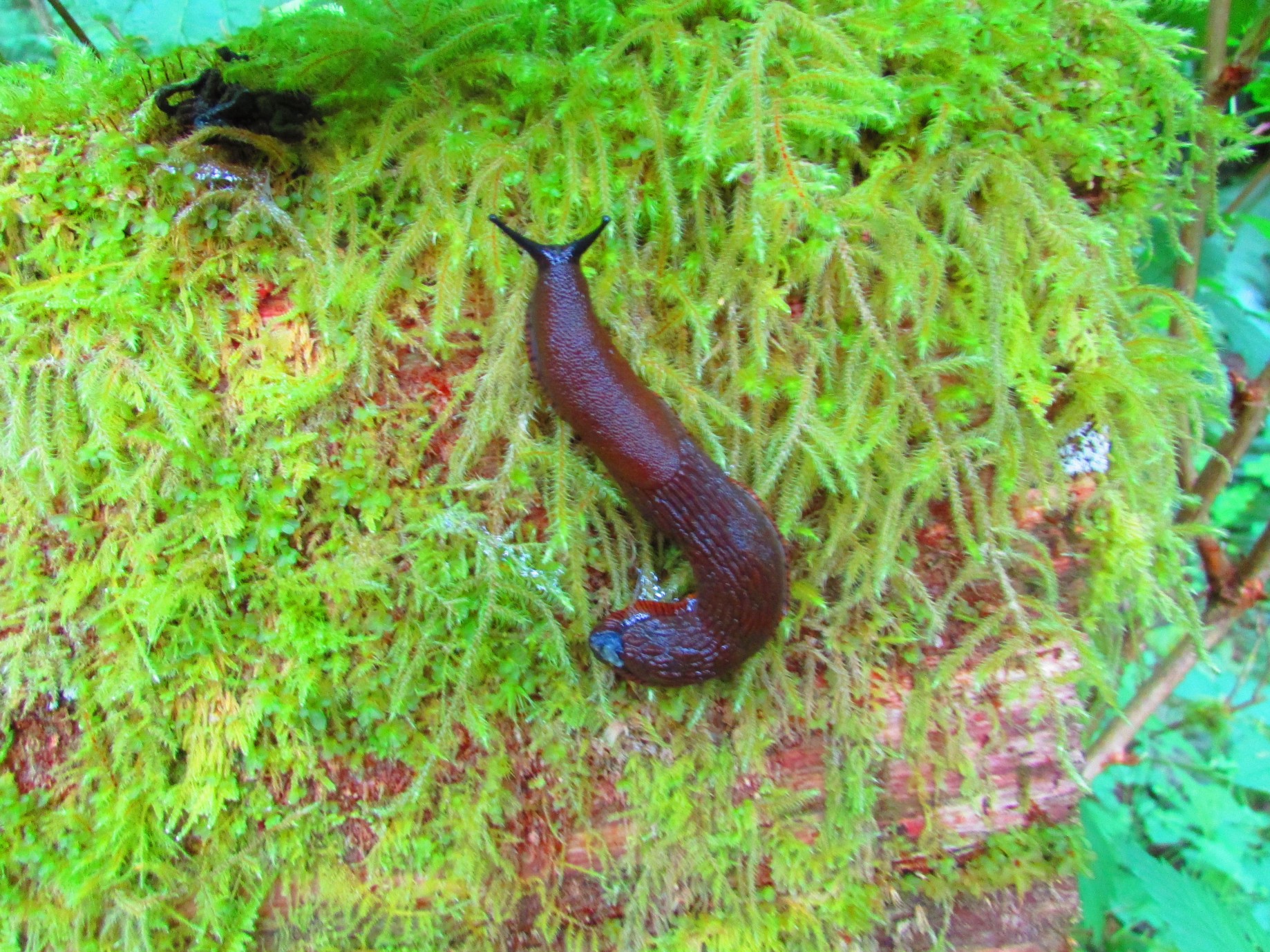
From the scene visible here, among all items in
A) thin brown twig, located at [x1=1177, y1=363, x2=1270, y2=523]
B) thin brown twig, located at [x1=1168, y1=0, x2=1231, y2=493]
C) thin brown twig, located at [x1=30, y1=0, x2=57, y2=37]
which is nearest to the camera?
thin brown twig, located at [x1=1168, y1=0, x2=1231, y2=493]

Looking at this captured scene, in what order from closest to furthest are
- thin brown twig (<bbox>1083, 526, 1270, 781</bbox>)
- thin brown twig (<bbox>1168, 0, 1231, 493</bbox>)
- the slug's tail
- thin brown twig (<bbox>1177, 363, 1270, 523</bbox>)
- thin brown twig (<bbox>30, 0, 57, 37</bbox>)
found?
1. the slug's tail
2. thin brown twig (<bbox>1168, 0, 1231, 493</bbox>)
3. thin brown twig (<bbox>1177, 363, 1270, 523</bbox>)
4. thin brown twig (<bbox>1083, 526, 1270, 781</bbox>)
5. thin brown twig (<bbox>30, 0, 57, 37</bbox>)

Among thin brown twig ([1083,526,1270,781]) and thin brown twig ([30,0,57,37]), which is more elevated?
thin brown twig ([30,0,57,37])

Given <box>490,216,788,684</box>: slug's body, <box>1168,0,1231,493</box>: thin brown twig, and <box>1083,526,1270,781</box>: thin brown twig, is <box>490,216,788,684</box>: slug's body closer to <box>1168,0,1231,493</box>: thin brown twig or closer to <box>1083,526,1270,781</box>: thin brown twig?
<box>1168,0,1231,493</box>: thin brown twig

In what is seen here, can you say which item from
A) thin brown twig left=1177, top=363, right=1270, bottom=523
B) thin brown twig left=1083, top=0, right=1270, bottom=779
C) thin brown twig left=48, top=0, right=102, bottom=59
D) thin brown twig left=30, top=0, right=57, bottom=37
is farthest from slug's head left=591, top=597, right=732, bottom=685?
thin brown twig left=30, top=0, right=57, bottom=37

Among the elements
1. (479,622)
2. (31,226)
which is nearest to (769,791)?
(479,622)

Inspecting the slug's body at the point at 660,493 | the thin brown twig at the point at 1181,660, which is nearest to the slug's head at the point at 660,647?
the slug's body at the point at 660,493

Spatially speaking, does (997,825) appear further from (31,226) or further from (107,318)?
(31,226)

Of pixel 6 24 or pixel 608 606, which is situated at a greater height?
pixel 6 24

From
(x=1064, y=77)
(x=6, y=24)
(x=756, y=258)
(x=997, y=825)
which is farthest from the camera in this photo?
(x=6, y=24)

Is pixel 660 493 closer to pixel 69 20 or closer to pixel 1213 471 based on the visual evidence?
pixel 1213 471
